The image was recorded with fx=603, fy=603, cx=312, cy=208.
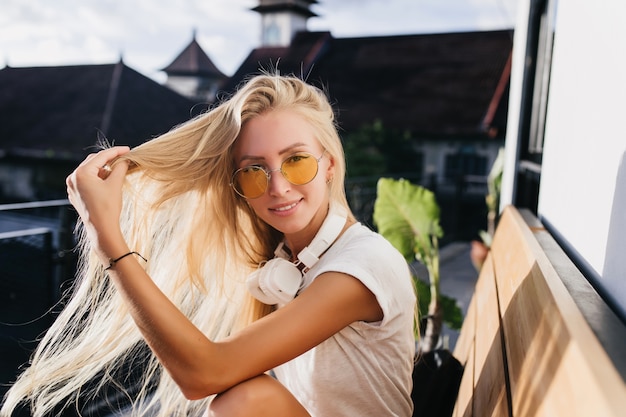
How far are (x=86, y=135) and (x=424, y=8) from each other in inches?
848

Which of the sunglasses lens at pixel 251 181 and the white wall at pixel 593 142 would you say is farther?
the sunglasses lens at pixel 251 181

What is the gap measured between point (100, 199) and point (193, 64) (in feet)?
165

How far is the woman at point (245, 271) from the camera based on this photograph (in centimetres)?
142

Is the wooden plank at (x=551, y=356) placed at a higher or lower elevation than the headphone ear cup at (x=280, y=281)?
higher

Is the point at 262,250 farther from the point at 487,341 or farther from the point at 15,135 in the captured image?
the point at 15,135

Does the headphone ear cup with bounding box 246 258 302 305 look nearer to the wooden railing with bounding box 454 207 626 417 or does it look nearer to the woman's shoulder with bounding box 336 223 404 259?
the woman's shoulder with bounding box 336 223 404 259

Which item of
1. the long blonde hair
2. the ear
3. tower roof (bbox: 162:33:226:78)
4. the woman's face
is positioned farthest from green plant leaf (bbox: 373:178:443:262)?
tower roof (bbox: 162:33:226:78)

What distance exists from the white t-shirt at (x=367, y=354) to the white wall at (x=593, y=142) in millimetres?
499

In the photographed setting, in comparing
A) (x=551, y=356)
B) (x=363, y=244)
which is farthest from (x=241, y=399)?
(x=551, y=356)

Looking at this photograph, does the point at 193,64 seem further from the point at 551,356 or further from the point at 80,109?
the point at 551,356

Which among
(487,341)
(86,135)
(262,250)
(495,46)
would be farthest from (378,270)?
(86,135)

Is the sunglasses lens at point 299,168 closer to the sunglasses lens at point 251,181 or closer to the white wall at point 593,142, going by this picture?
the sunglasses lens at point 251,181

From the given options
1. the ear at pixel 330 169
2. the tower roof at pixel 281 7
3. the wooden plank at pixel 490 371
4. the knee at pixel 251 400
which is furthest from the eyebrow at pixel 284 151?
the tower roof at pixel 281 7

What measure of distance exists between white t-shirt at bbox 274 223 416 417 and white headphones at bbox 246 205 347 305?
0.11 ft
